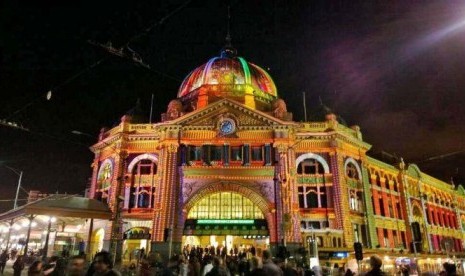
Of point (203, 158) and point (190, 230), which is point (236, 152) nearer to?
point (203, 158)

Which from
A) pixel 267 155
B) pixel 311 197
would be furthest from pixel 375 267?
pixel 311 197

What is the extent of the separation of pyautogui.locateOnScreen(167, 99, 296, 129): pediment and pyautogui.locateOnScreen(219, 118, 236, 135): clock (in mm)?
448

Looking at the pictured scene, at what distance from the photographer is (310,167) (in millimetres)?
41531

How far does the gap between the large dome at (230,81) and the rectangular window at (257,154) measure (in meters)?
9.10

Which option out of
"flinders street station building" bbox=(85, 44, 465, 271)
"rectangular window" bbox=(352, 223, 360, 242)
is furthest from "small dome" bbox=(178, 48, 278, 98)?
"rectangular window" bbox=(352, 223, 360, 242)

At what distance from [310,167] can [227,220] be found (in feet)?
37.5

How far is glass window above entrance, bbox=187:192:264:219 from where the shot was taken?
38.3m

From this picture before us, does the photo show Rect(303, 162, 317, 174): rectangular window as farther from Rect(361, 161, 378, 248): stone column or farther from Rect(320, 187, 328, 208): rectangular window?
Rect(361, 161, 378, 248): stone column

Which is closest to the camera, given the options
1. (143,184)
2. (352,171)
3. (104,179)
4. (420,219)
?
(143,184)

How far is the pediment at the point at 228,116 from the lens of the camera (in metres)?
40.3

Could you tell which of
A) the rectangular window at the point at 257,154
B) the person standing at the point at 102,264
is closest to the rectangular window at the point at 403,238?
the rectangular window at the point at 257,154

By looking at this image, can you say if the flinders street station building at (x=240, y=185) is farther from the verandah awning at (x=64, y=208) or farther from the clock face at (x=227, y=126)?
the verandah awning at (x=64, y=208)

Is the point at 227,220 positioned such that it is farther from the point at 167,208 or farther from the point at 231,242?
the point at 167,208

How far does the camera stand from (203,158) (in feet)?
130
